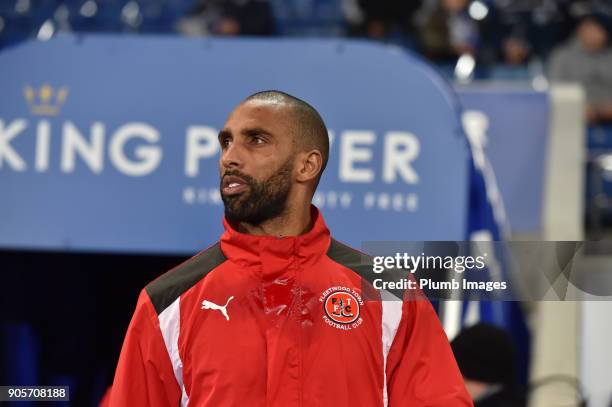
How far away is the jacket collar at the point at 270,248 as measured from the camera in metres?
2.00

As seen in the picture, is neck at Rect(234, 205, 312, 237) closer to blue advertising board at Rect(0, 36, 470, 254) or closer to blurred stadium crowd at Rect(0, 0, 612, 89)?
blue advertising board at Rect(0, 36, 470, 254)

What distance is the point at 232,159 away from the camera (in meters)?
1.98

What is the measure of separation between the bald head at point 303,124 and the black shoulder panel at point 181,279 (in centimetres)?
28

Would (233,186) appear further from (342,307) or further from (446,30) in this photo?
(446,30)

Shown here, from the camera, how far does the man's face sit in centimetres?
198

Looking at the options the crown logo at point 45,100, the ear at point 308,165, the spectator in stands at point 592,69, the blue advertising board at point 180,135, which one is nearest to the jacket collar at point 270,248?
the ear at point 308,165

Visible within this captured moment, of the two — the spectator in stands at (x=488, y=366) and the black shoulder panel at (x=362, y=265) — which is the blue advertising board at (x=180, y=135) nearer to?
the spectator in stands at (x=488, y=366)

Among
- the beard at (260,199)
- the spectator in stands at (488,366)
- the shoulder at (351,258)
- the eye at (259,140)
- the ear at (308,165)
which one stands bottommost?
the spectator in stands at (488,366)

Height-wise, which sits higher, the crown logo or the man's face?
the crown logo

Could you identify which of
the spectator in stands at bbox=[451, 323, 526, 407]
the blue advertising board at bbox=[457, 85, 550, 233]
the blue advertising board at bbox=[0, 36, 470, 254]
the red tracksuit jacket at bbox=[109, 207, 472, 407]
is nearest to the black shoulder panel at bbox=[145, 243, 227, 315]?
the red tracksuit jacket at bbox=[109, 207, 472, 407]

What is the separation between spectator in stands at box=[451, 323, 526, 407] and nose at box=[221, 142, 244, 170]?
1428 millimetres

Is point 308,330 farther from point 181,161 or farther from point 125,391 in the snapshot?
point 181,161

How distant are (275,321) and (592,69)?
6.55 metres

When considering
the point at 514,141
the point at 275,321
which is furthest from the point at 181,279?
the point at 514,141
